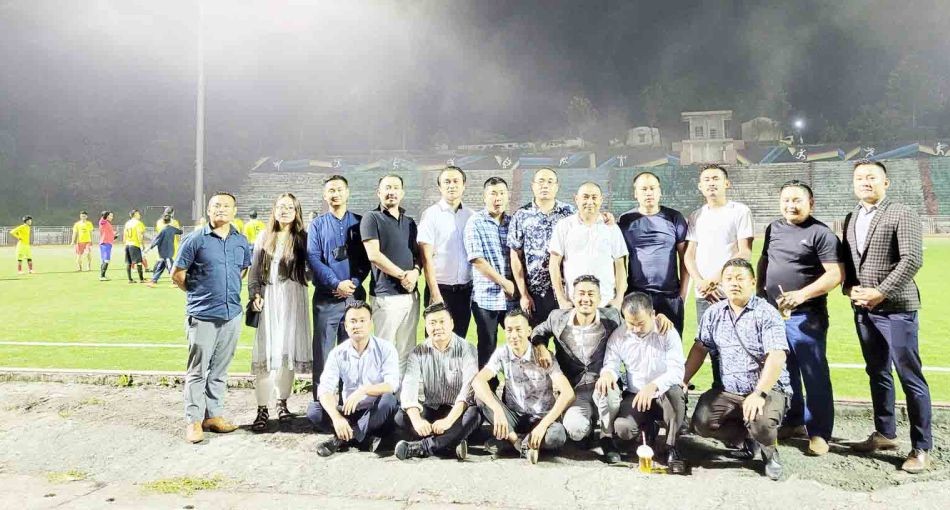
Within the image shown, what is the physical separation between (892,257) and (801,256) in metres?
0.51

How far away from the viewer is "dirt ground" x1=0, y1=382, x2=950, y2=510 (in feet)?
10.8

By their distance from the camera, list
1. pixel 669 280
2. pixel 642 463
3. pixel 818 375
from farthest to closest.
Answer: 1. pixel 669 280
2. pixel 818 375
3. pixel 642 463

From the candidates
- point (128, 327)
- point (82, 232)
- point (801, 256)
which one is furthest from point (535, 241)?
point (82, 232)

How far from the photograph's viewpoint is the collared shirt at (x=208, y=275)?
181 inches

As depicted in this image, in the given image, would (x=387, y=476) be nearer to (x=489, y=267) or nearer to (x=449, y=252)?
(x=489, y=267)

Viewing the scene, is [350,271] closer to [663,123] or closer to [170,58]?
[170,58]

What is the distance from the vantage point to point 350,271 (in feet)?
16.2

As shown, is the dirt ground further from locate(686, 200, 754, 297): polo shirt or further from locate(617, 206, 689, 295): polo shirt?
locate(686, 200, 754, 297): polo shirt

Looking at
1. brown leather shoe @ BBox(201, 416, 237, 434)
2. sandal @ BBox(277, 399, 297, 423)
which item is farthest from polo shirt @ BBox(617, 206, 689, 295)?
brown leather shoe @ BBox(201, 416, 237, 434)

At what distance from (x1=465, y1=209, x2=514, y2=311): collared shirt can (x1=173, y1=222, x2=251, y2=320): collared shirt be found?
1.83 m

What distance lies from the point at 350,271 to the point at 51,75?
5802 centimetres

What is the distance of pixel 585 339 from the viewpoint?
4.29m

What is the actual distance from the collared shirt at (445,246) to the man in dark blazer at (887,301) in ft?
8.93

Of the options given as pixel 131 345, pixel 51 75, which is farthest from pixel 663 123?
pixel 131 345
